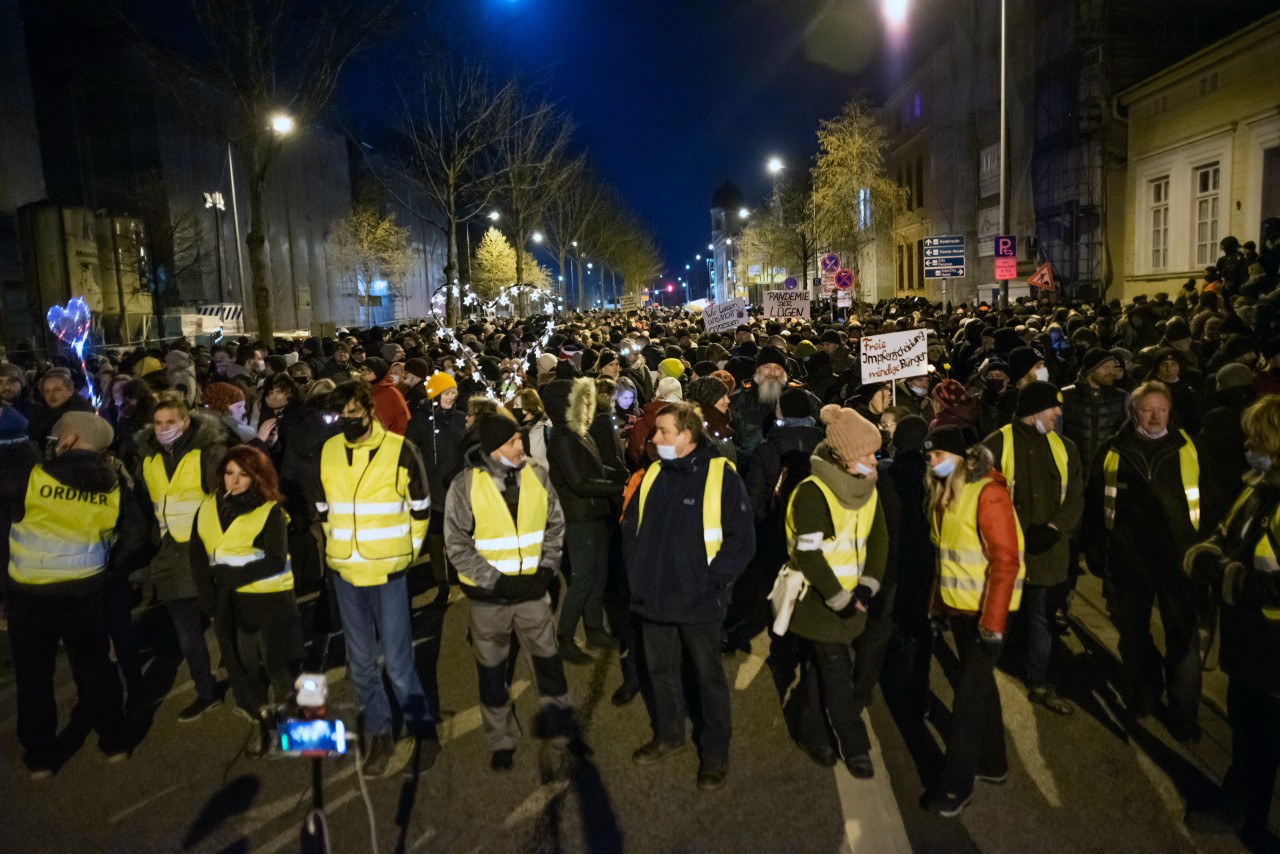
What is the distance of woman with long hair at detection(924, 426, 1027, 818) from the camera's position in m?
4.24

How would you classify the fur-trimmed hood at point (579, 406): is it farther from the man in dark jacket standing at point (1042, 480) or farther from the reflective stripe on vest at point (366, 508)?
the man in dark jacket standing at point (1042, 480)

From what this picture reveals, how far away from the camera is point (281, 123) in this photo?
19.0 metres

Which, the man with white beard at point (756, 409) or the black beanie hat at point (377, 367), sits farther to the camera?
the black beanie hat at point (377, 367)

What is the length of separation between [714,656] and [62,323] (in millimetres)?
13405

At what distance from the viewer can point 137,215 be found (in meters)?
39.3

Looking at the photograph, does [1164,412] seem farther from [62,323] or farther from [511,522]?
[62,323]

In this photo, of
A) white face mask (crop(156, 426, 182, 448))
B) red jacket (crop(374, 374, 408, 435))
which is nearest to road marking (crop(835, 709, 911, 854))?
white face mask (crop(156, 426, 182, 448))

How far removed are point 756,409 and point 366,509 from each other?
378cm

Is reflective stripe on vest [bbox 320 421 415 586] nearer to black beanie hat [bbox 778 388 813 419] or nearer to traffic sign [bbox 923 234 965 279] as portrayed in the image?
black beanie hat [bbox 778 388 813 419]

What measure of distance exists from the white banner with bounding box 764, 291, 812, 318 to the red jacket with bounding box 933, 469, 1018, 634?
1461 centimetres

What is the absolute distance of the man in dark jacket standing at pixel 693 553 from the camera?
4582 mm

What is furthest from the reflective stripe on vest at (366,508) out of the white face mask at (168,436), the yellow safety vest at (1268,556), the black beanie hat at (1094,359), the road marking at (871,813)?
the black beanie hat at (1094,359)

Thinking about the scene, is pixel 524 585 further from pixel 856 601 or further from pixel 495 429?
pixel 856 601

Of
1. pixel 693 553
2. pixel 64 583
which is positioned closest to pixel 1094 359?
pixel 693 553
